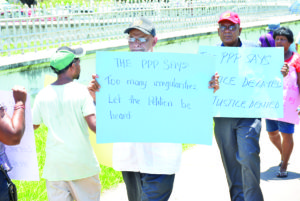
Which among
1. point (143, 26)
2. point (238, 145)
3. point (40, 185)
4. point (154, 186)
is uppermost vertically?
point (143, 26)

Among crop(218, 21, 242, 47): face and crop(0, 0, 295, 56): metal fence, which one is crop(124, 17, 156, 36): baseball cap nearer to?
crop(218, 21, 242, 47): face

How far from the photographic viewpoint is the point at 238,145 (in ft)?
14.3

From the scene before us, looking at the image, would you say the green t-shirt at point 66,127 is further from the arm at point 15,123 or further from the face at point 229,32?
the face at point 229,32

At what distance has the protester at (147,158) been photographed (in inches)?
140

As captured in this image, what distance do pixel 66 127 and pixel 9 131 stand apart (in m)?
0.64

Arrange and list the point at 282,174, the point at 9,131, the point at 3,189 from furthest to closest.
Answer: the point at 282,174 < the point at 3,189 < the point at 9,131

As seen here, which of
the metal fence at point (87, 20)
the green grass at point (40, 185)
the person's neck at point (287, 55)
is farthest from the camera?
the metal fence at point (87, 20)

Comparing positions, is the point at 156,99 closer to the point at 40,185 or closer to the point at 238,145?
the point at 238,145

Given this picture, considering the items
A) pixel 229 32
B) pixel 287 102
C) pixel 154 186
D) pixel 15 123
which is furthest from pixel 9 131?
pixel 287 102

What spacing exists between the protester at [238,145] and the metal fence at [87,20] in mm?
4692

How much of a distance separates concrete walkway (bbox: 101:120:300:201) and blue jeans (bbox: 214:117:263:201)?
572 mm

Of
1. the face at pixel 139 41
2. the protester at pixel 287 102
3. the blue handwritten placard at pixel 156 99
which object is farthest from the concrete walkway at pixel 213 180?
the face at pixel 139 41

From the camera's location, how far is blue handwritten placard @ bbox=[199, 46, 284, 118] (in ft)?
14.0

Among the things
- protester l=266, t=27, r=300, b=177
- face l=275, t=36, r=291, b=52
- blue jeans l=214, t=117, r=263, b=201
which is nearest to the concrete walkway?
protester l=266, t=27, r=300, b=177
